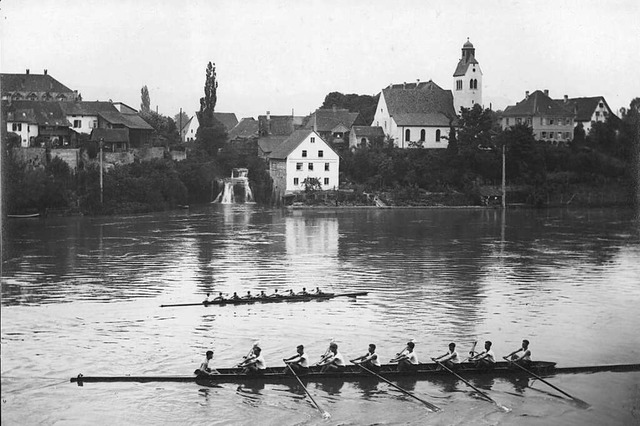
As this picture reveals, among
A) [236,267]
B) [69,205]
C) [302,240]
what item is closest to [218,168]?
[69,205]

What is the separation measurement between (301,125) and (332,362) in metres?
86.5

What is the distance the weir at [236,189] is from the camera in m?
86.0

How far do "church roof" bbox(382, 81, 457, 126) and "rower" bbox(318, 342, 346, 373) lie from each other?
228 ft

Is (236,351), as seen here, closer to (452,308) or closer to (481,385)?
(481,385)

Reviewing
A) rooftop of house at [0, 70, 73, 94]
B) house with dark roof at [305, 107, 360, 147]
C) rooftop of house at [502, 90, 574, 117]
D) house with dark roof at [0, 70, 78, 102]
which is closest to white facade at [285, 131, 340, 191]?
house with dark roof at [305, 107, 360, 147]

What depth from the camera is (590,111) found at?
3839 inches

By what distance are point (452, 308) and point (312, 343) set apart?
8088mm

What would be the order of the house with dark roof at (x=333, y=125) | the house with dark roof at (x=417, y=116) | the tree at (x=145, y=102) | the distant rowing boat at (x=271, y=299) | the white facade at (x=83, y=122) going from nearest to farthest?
1. the distant rowing boat at (x=271, y=299)
2. the white facade at (x=83, y=122)
3. the house with dark roof at (x=417, y=116)
4. the house with dark roof at (x=333, y=125)
5. the tree at (x=145, y=102)

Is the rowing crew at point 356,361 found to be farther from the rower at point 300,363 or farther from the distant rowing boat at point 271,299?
the distant rowing boat at point 271,299

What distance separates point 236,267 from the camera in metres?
43.6

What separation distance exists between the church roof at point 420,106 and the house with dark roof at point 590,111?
48.6ft

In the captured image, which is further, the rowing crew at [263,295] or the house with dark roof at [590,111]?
the house with dark roof at [590,111]

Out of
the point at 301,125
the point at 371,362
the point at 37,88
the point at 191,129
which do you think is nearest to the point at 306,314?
the point at 371,362

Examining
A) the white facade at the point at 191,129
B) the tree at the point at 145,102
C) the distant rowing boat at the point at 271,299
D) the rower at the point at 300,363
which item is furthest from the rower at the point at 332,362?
the tree at the point at 145,102
